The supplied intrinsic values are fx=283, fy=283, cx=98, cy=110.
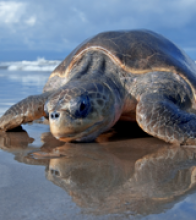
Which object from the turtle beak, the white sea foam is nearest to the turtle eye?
the turtle beak

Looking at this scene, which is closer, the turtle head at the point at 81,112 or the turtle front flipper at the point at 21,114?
the turtle head at the point at 81,112

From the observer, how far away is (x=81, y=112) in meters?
2.69

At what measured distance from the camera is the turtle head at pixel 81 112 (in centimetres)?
263

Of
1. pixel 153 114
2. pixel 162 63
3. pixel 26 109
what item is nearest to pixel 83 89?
pixel 153 114

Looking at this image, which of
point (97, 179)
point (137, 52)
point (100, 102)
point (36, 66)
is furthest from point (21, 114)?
point (36, 66)

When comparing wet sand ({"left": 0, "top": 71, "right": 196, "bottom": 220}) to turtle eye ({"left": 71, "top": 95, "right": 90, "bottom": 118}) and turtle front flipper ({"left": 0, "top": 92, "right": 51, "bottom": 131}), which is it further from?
turtle front flipper ({"left": 0, "top": 92, "right": 51, "bottom": 131})

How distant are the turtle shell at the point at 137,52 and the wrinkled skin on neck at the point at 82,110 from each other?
1.80 feet

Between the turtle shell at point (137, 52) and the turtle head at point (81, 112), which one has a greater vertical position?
the turtle shell at point (137, 52)

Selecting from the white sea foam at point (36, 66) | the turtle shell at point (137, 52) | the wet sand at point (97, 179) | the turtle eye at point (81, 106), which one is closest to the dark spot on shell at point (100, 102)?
the turtle eye at point (81, 106)

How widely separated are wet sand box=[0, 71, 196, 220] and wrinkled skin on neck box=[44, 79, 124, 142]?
0.43 ft

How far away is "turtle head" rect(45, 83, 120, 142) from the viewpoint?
8.63 feet

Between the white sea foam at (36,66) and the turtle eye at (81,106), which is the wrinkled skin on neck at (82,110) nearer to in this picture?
the turtle eye at (81,106)

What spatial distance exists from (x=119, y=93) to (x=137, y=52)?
2.02ft

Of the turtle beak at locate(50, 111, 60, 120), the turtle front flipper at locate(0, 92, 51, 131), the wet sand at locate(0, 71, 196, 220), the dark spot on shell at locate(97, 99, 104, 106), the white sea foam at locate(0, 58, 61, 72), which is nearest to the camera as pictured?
the wet sand at locate(0, 71, 196, 220)
